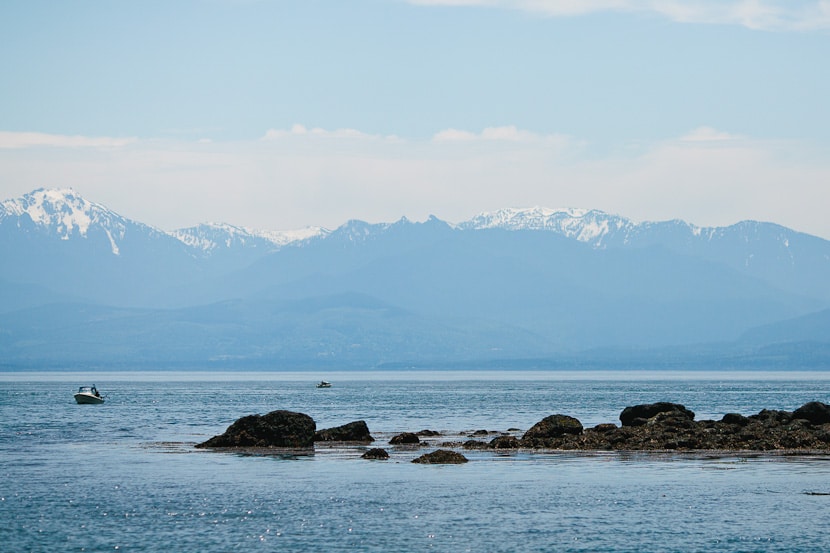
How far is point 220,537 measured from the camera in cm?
4038

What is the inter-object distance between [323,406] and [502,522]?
101754 millimetres

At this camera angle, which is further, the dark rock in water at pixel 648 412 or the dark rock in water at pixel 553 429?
the dark rock in water at pixel 648 412

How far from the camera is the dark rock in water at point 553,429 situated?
239 feet

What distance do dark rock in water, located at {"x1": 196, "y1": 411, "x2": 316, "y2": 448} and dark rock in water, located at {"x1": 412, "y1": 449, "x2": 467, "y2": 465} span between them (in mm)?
10116

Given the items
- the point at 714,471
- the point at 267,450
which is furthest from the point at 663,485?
the point at 267,450

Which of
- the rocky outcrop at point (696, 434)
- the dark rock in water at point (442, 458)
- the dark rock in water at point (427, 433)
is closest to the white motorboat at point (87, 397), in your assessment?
the dark rock in water at point (427, 433)

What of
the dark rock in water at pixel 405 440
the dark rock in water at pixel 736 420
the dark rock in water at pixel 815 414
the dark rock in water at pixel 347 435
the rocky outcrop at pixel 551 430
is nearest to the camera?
the rocky outcrop at pixel 551 430

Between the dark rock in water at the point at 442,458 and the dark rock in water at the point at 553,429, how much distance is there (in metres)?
9.98

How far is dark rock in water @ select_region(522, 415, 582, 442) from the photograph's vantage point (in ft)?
239

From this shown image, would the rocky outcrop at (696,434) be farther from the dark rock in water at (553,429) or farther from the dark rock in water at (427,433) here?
the dark rock in water at (427,433)

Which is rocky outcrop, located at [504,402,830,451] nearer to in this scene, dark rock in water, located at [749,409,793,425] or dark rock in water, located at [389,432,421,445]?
dark rock in water, located at [749,409,793,425]

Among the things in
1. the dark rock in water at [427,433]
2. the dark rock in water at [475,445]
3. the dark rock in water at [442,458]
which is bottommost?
the dark rock in water at [442,458]

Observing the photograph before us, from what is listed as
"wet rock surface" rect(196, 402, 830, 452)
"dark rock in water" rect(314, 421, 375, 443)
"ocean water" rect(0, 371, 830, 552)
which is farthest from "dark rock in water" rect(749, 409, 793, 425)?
"dark rock in water" rect(314, 421, 375, 443)

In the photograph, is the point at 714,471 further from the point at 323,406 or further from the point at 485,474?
the point at 323,406
